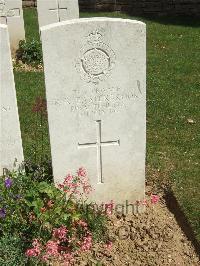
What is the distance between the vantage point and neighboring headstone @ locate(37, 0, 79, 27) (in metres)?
9.25

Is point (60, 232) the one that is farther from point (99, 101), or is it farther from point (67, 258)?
point (99, 101)

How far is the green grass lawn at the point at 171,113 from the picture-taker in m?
5.14

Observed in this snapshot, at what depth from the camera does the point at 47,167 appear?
467 centimetres

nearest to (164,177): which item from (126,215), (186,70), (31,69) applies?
(126,215)

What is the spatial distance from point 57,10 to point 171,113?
12.5ft

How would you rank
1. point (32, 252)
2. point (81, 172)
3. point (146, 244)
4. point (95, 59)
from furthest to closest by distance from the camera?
1. point (146, 244)
2. point (81, 172)
3. point (95, 59)
4. point (32, 252)

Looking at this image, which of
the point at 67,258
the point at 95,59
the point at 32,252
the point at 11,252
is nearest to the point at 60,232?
the point at 67,258

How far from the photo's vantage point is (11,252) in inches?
146

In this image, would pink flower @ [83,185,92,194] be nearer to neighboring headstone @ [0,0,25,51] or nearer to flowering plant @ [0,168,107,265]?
flowering plant @ [0,168,107,265]

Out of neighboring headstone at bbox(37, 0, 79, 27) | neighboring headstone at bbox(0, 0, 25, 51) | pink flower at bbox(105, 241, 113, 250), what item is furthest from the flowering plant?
neighboring headstone at bbox(0, 0, 25, 51)

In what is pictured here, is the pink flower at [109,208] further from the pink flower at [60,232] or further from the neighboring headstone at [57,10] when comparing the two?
the neighboring headstone at [57,10]

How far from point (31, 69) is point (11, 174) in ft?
16.5

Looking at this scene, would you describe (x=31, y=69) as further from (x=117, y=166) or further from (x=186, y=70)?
(x=117, y=166)

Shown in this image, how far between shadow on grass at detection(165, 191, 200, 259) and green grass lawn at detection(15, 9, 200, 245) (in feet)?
0.14
